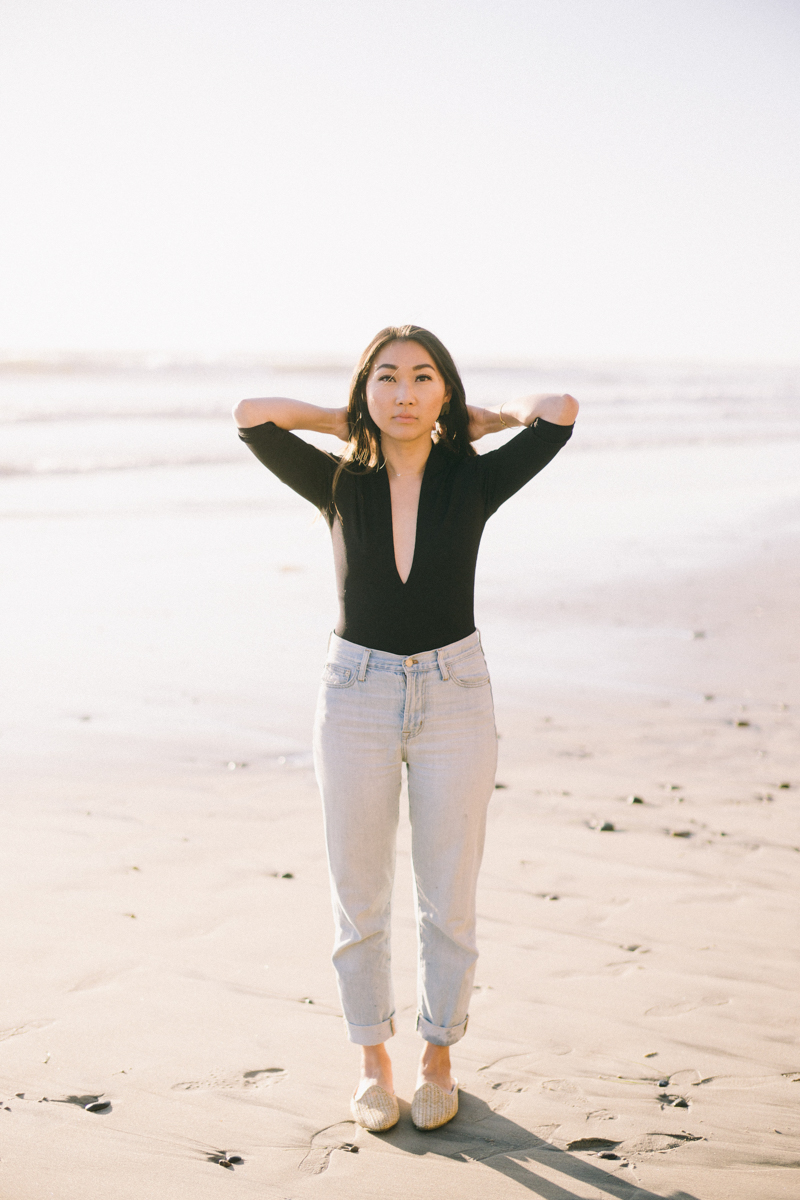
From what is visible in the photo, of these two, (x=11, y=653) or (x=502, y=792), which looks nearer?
(x=502, y=792)

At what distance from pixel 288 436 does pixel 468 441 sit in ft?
1.79

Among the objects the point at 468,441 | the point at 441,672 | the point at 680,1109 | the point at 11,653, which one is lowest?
the point at 680,1109

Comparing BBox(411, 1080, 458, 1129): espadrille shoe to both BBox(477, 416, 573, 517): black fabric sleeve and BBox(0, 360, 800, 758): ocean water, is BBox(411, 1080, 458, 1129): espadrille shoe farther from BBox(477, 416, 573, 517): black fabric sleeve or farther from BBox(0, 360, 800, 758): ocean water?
BBox(0, 360, 800, 758): ocean water

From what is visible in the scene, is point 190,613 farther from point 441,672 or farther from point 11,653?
point 441,672

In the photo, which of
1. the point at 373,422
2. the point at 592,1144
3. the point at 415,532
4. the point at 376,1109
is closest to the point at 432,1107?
the point at 376,1109

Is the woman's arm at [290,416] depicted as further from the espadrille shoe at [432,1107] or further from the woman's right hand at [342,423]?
the espadrille shoe at [432,1107]

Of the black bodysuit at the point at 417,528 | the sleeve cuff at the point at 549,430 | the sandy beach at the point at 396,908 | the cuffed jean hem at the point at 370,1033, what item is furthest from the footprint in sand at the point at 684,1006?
the sleeve cuff at the point at 549,430

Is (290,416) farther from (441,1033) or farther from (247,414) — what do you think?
(441,1033)

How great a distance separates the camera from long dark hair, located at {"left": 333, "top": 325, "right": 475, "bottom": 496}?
299 cm

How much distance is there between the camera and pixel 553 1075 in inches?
122

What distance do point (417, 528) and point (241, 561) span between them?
22.9ft

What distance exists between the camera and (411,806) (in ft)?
9.68

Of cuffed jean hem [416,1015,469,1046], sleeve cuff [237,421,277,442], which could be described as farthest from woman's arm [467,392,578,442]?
cuffed jean hem [416,1015,469,1046]

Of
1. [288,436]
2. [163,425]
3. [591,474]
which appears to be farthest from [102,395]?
[288,436]
